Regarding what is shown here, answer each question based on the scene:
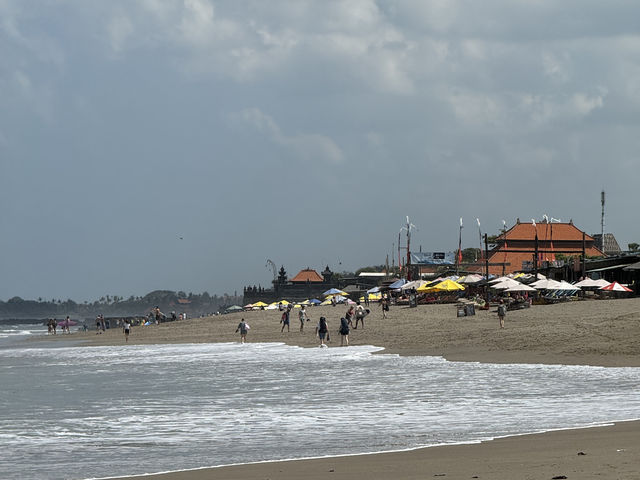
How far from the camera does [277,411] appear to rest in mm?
14523

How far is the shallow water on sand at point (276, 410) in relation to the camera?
1036 centimetres

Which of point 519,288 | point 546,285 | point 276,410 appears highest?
point 546,285

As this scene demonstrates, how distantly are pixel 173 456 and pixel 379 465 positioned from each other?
2865 mm

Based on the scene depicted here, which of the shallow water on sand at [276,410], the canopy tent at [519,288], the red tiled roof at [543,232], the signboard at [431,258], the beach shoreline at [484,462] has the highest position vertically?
the red tiled roof at [543,232]

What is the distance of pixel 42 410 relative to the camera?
621 inches

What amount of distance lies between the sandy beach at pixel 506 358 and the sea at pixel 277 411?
0.87 m

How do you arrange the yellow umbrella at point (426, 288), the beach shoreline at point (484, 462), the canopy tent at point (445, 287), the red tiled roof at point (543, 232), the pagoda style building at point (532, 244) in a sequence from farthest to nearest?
the red tiled roof at point (543, 232), the pagoda style building at point (532, 244), the yellow umbrella at point (426, 288), the canopy tent at point (445, 287), the beach shoreline at point (484, 462)

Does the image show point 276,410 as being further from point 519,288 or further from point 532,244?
point 532,244

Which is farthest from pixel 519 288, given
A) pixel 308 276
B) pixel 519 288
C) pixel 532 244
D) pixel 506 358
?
pixel 308 276

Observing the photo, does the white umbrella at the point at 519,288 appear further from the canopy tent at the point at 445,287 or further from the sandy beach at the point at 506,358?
the canopy tent at the point at 445,287

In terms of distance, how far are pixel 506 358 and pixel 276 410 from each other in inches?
430

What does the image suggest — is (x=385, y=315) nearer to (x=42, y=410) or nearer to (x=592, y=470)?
(x=42, y=410)

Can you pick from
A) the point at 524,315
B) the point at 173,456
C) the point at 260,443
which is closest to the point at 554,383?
the point at 260,443

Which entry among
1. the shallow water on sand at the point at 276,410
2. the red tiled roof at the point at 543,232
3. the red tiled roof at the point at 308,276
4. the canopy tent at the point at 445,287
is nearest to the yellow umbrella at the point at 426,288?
the canopy tent at the point at 445,287
